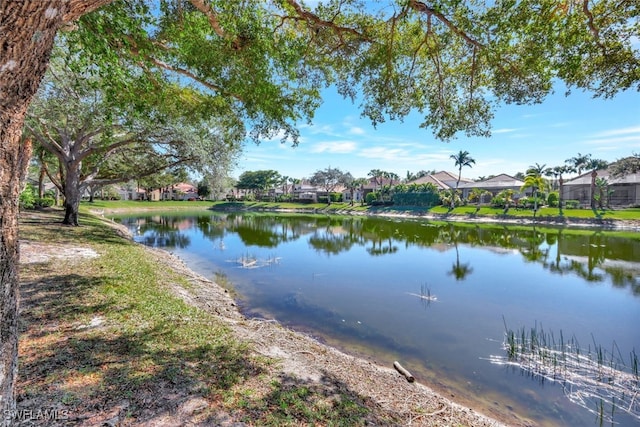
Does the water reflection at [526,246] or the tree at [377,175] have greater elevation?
the tree at [377,175]

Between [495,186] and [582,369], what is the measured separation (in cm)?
5118

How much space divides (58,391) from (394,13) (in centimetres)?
727

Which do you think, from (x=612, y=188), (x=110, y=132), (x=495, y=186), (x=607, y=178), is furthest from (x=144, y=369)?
(x=607, y=178)

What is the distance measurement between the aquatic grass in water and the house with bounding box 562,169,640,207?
4656cm

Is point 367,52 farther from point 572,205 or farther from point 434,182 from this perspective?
point 434,182

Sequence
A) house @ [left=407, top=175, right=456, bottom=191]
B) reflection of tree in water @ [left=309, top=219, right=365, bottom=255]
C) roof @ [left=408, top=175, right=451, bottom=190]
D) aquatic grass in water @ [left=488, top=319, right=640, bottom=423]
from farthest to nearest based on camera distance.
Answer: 1. roof @ [left=408, top=175, right=451, bottom=190]
2. house @ [left=407, top=175, right=456, bottom=191]
3. reflection of tree in water @ [left=309, top=219, right=365, bottom=255]
4. aquatic grass in water @ [left=488, top=319, right=640, bottom=423]

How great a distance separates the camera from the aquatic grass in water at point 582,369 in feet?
16.5

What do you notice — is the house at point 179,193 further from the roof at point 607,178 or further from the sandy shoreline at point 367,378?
the roof at point 607,178

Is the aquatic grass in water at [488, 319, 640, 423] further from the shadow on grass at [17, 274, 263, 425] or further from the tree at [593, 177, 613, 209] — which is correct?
the tree at [593, 177, 613, 209]

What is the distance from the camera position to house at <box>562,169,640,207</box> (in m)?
39.9

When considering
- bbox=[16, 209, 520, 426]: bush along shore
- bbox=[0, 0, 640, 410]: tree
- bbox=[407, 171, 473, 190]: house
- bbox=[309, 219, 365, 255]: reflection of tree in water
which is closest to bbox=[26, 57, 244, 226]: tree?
bbox=[0, 0, 640, 410]: tree

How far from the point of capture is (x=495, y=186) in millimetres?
50156

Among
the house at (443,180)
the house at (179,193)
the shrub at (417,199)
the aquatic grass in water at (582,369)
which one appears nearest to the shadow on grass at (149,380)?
the aquatic grass in water at (582,369)

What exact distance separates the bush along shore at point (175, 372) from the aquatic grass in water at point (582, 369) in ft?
4.99
